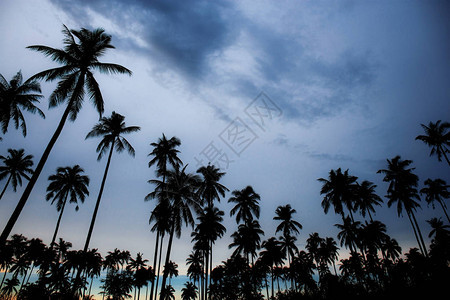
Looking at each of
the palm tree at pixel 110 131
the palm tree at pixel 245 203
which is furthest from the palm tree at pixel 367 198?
the palm tree at pixel 110 131

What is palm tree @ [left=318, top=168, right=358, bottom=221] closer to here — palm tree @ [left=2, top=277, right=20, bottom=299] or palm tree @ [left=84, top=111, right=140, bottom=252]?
palm tree @ [left=84, top=111, right=140, bottom=252]

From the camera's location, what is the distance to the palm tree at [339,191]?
35562 mm

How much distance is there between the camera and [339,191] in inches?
1411

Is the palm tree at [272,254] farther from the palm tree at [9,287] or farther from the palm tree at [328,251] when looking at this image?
the palm tree at [9,287]

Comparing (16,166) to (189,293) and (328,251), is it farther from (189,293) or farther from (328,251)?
(328,251)

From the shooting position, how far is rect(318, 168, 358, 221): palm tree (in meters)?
35.6

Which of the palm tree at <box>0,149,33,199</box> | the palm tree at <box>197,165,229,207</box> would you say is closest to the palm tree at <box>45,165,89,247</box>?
the palm tree at <box>0,149,33,199</box>

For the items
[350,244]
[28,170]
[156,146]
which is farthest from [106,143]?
[350,244]

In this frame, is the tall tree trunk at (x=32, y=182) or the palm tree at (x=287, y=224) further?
the palm tree at (x=287, y=224)

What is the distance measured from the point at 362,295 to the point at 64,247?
203 ft

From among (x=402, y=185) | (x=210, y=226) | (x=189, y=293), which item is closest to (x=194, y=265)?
(x=189, y=293)

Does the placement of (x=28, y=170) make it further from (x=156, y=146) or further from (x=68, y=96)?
(x=68, y=96)

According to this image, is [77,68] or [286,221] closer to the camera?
[77,68]

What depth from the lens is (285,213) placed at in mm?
44750
